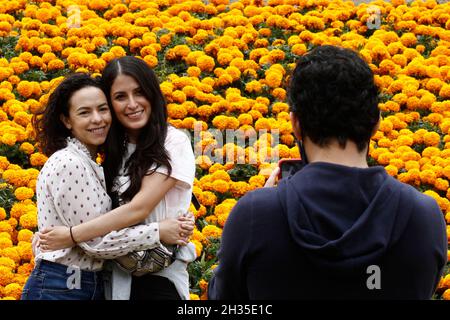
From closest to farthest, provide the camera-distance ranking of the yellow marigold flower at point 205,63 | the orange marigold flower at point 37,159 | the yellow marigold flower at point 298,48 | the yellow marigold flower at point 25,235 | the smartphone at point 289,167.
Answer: the smartphone at point 289,167 → the yellow marigold flower at point 25,235 → the orange marigold flower at point 37,159 → the yellow marigold flower at point 205,63 → the yellow marigold flower at point 298,48

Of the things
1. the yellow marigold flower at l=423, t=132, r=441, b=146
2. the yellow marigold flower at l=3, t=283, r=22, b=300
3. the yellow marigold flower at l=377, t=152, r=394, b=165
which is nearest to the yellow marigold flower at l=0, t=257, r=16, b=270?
the yellow marigold flower at l=3, t=283, r=22, b=300

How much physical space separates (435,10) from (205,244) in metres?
3.60

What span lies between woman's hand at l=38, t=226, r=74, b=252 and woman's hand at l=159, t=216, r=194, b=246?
324 millimetres

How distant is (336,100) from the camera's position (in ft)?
6.98

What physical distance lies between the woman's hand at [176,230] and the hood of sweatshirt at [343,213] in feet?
3.64

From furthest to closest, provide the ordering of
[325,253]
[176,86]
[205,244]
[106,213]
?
[176,86] < [205,244] < [106,213] < [325,253]

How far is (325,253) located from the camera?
2047mm

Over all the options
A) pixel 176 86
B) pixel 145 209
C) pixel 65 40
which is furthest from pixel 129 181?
pixel 65 40

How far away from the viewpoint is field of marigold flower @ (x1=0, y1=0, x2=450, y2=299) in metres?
4.91

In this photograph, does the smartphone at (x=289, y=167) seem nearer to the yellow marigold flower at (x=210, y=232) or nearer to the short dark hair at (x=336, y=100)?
the short dark hair at (x=336, y=100)

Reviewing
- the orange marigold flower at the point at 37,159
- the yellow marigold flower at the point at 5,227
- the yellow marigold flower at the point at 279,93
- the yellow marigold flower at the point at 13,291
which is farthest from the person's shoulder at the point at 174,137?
the yellow marigold flower at the point at 279,93

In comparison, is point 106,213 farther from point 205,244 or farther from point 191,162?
point 205,244

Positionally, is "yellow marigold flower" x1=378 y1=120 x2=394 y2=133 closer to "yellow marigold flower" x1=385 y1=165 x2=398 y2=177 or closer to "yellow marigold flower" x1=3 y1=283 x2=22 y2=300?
"yellow marigold flower" x1=385 y1=165 x2=398 y2=177

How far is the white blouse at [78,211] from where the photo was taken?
3.11m
